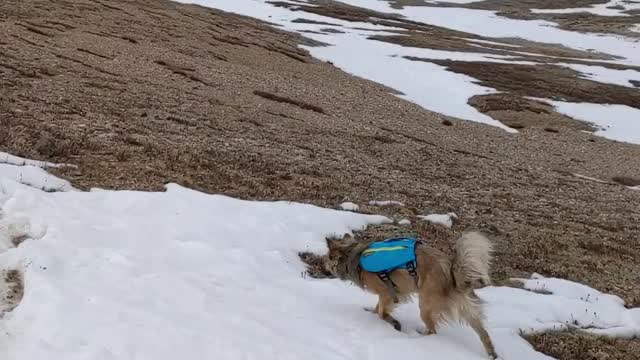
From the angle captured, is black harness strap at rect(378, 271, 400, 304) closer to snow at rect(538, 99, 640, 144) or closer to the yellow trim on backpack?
the yellow trim on backpack

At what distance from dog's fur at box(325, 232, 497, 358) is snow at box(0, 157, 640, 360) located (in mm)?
362

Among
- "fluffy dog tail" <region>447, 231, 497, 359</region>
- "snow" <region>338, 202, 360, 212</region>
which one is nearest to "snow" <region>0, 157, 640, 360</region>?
"fluffy dog tail" <region>447, 231, 497, 359</region>

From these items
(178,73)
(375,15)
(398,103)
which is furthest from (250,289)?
A: (375,15)

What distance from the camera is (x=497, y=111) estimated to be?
1745 inches

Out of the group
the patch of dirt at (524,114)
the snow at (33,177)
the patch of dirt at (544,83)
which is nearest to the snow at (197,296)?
the snow at (33,177)

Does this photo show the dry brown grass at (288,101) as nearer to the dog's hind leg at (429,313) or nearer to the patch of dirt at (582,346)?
the patch of dirt at (582,346)

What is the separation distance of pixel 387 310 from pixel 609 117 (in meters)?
43.8

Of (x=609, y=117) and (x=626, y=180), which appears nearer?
(x=626, y=180)

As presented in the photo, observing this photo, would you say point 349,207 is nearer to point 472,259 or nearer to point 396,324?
point 396,324

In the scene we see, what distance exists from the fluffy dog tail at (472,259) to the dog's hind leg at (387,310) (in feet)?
3.52

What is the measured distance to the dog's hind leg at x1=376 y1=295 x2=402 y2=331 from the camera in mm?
8211

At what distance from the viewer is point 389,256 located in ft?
25.9

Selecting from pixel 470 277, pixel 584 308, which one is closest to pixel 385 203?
pixel 584 308

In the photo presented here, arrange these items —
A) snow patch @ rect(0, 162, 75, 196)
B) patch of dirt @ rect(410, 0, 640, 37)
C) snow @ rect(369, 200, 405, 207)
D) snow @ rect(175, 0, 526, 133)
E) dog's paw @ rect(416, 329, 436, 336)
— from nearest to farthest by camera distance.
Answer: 1. dog's paw @ rect(416, 329, 436, 336)
2. snow patch @ rect(0, 162, 75, 196)
3. snow @ rect(369, 200, 405, 207)
4. snow @ rect(175, 0, 526, 133)
5. patch of dirt @ rect(410, 0, 640, 37)
